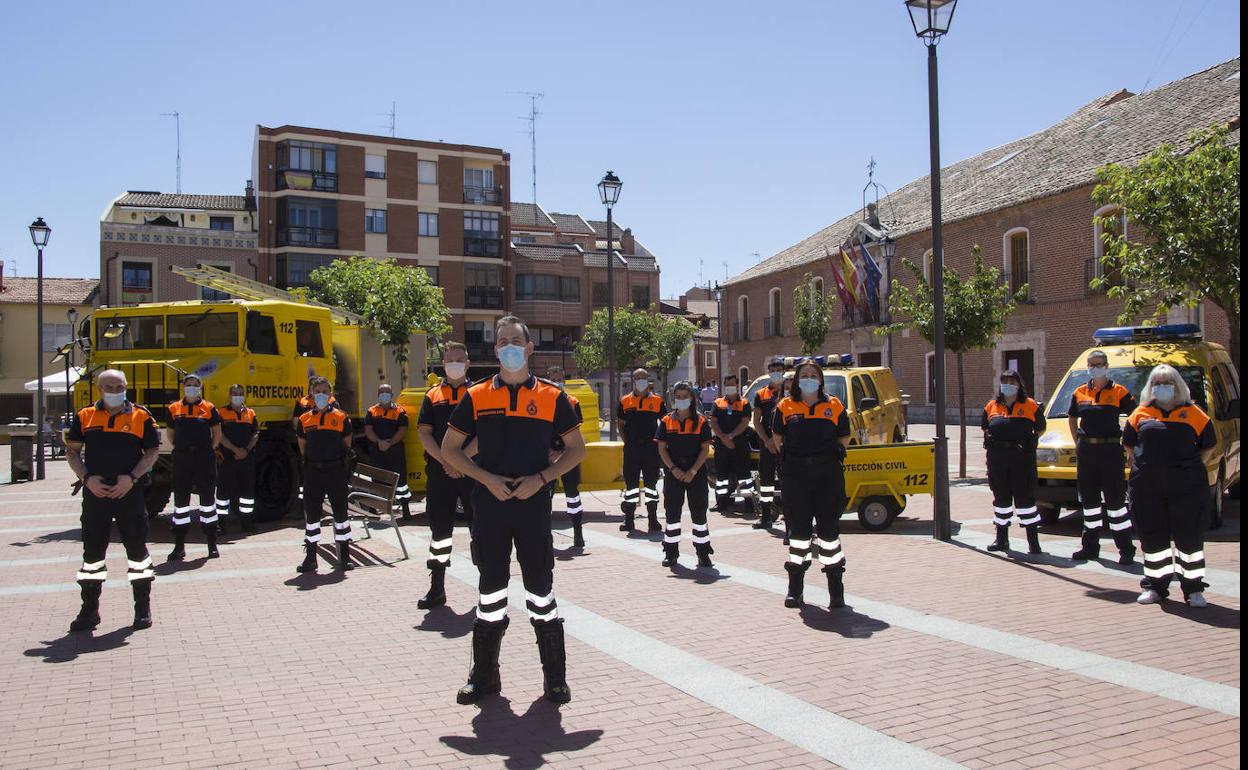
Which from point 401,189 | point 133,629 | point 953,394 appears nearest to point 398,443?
point 133,629

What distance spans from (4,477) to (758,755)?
25020 mm

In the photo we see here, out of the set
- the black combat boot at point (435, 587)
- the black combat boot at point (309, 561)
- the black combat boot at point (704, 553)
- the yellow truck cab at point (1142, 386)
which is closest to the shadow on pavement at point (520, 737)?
the black combat boot at point (435, 587)

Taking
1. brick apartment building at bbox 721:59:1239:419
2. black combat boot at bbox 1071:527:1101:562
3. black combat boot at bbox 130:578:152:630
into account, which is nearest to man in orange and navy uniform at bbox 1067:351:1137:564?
black combat boot at bbox 1071:527:1101:562

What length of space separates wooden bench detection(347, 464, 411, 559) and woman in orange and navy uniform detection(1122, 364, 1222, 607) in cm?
707

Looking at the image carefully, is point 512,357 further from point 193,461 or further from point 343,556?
point 193,461

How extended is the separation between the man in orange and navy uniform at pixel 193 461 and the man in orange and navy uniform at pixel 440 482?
359 centimetres

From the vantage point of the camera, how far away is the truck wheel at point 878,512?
11.9 m

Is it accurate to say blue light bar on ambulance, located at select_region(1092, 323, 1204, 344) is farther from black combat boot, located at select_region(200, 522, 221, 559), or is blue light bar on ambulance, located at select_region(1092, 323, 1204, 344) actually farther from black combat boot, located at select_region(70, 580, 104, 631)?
black combat boot, located at select_region(70, 580, 104, 631)

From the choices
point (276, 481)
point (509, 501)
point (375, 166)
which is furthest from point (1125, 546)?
point (375, 166)

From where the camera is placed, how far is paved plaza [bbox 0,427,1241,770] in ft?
15.4

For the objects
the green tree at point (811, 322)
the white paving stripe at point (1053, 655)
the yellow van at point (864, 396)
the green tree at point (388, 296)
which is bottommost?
the white paving stripe at point (1053, 655)

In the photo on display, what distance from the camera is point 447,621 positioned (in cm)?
752

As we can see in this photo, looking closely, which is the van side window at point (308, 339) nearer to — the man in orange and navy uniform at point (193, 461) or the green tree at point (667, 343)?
the man in orange and navy uniform at point (193, 461)

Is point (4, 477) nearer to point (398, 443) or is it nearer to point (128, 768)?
point (398, 443)
